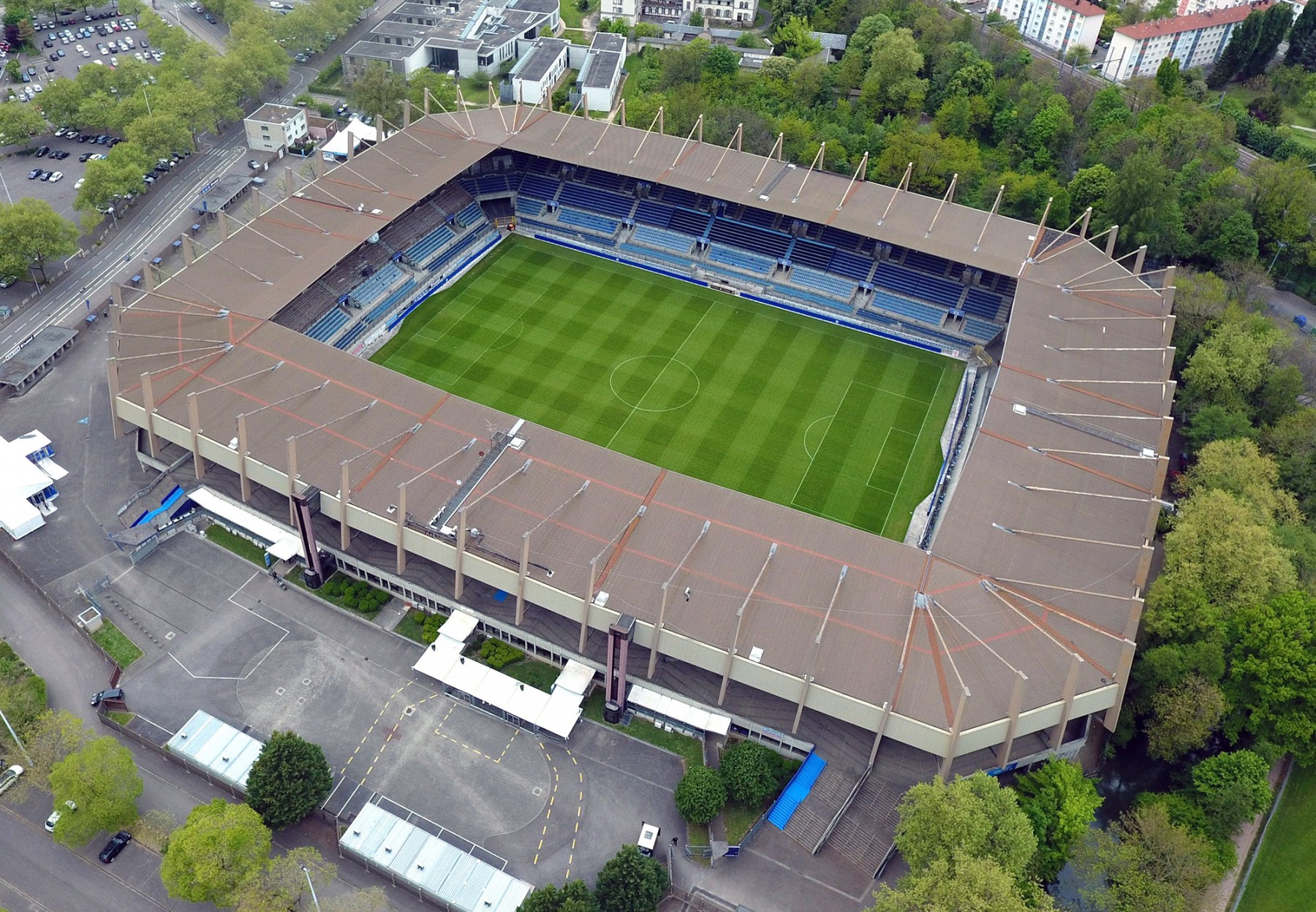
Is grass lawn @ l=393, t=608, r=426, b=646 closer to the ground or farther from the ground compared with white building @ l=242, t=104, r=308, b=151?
closer to the ground

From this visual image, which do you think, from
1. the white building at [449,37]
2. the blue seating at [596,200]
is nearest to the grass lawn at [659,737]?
the blue seating at [596,200]

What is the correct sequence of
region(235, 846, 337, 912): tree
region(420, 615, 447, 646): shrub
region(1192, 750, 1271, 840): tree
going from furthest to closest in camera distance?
region(420, 615, 447, 646): shrub, region(1192, 750, 1271, 840): tree, region(235, 846, 337, 912): tree

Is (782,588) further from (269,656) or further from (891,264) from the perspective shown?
(891,264)

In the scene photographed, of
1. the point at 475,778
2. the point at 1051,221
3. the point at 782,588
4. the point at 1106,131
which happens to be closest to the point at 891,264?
the point at 1051,221

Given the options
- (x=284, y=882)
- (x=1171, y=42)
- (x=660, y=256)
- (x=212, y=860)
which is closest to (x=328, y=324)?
(x=660, y=256)

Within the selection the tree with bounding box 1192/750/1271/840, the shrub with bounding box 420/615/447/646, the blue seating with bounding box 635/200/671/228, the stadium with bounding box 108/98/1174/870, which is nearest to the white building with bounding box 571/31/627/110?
the stadium with bounding box 108/98/1174/870

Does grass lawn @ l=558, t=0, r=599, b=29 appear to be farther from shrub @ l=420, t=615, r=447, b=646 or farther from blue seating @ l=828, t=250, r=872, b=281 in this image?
shrub @ l=420, t=615, r=447, b=646

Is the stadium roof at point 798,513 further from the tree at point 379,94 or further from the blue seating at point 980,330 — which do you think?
the tree at point 379,94
